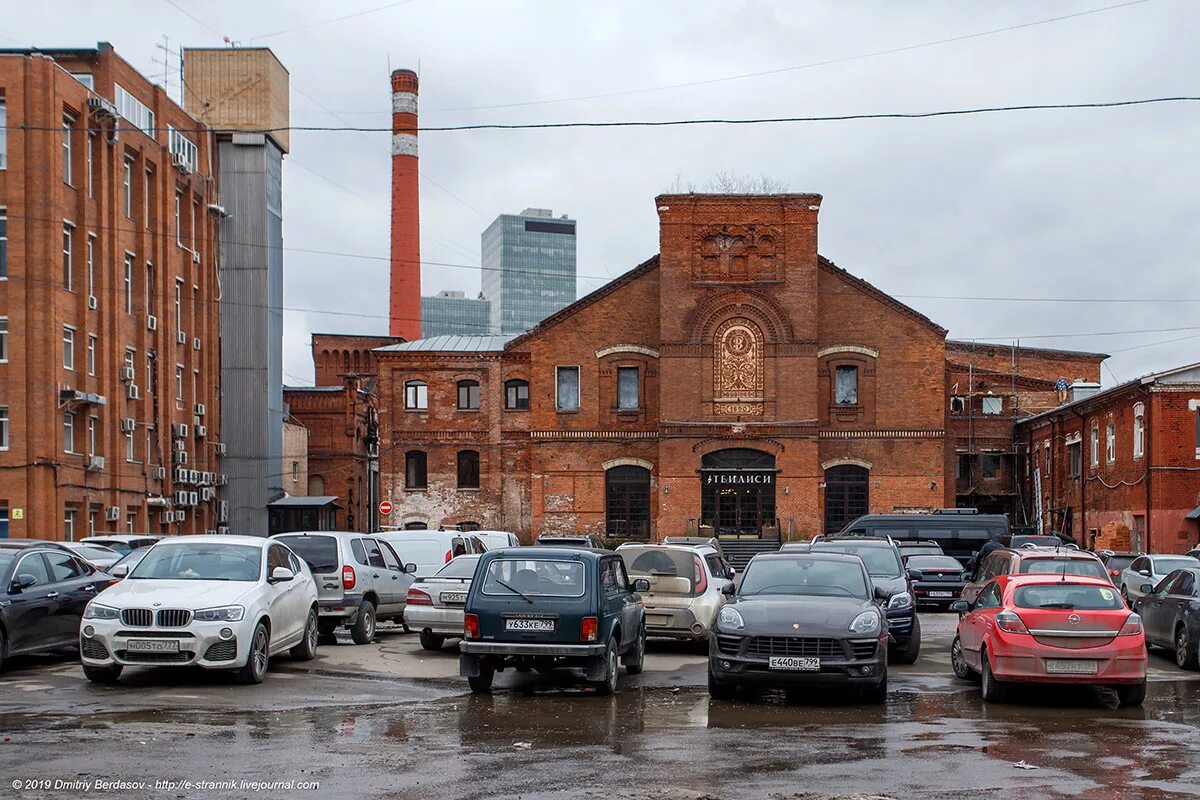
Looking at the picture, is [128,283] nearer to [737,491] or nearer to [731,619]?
[737,491]

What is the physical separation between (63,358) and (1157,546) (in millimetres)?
33920

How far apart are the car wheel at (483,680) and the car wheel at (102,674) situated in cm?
392

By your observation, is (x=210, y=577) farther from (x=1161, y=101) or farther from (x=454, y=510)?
(x=454, y=510)

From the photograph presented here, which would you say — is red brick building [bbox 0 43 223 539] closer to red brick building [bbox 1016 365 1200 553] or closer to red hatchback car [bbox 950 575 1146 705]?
red hatchback car [bbox 950 575 1146 705]

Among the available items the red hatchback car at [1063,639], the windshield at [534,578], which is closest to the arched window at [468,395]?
the windshield at [534,578]

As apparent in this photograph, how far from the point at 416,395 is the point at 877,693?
148 ft

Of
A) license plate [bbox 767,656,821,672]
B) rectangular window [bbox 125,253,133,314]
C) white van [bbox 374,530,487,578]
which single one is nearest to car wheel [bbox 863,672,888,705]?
license plate [bbox 767,656,821,672]

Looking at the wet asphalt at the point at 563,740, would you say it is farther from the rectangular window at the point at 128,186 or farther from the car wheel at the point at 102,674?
the rectangular window at the point at 128,186

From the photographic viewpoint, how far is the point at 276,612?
627 inches

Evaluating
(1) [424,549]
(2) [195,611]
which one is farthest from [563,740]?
(1) [424,549]

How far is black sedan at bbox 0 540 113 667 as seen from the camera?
1623 centimetres

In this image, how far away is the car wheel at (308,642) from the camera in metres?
17.5

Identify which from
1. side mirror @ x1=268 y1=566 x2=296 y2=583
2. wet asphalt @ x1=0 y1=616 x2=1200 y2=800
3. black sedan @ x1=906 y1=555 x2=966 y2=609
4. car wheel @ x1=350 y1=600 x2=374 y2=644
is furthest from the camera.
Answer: black sedan @ x1=906 y1=555 x2=966 y2=609

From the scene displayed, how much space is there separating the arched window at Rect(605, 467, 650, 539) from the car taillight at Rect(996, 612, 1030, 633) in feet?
132
